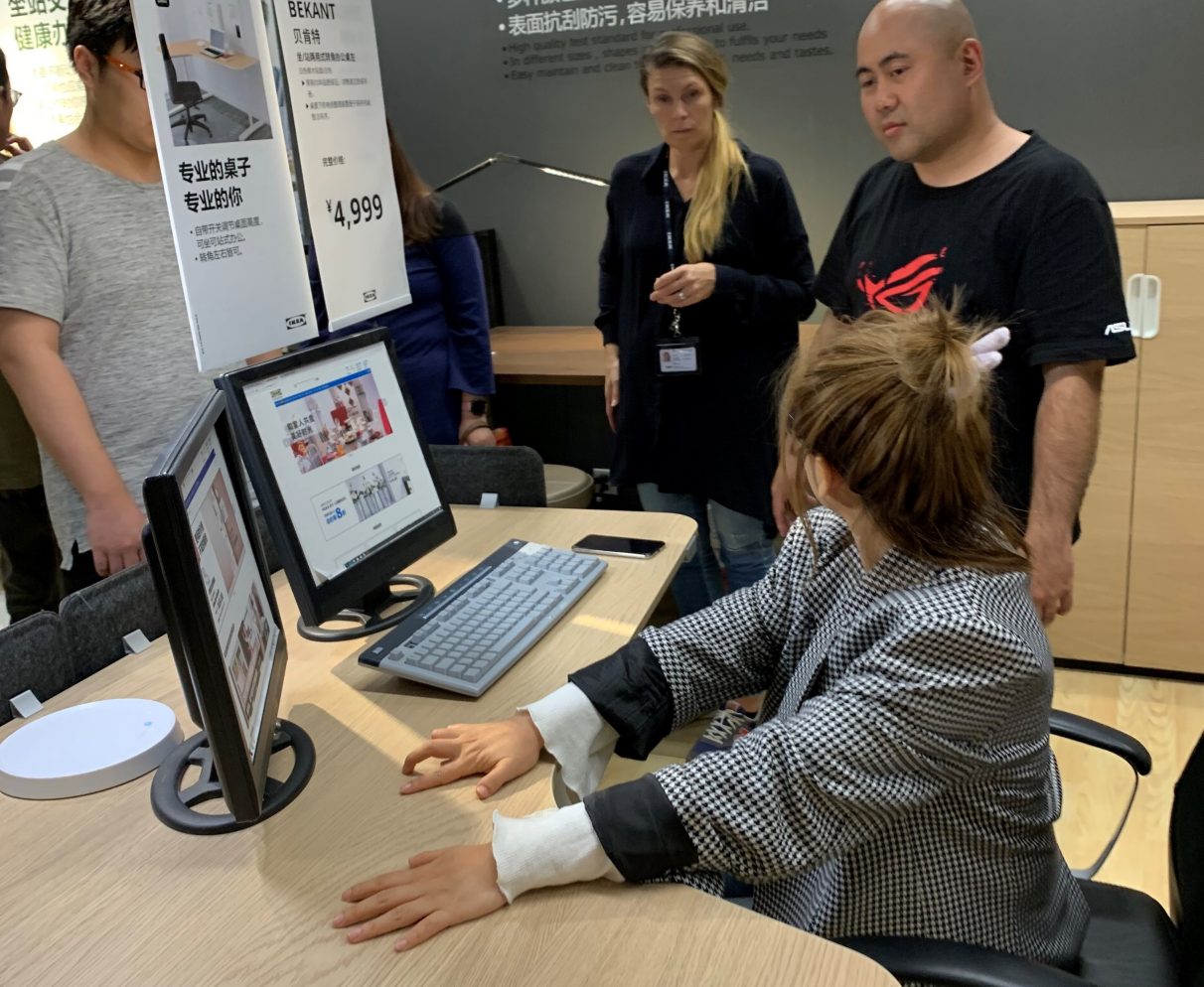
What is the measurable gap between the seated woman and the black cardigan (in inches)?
49.9

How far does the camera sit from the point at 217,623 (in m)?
1.02

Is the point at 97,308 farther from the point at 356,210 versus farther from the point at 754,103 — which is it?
the point at 754,103

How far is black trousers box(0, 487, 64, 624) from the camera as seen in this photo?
2377mm

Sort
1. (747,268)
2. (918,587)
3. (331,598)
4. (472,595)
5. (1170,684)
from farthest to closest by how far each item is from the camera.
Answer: (1170,684), (747,268), (472,595), (331,598), (918,587)

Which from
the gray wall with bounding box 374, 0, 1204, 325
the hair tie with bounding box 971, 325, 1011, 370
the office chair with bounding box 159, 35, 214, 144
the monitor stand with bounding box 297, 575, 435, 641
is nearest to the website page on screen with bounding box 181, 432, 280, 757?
the monitor stand with bounding box 297, 575, 435, 641

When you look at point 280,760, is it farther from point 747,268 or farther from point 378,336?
point 747,268

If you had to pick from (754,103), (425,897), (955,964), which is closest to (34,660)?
(425,897)

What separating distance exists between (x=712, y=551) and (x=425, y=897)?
193cm

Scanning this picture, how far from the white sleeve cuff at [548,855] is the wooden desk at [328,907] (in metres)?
0.02

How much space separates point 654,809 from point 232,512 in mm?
595

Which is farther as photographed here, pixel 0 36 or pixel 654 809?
pixel 0 36

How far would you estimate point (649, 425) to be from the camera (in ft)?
8.67

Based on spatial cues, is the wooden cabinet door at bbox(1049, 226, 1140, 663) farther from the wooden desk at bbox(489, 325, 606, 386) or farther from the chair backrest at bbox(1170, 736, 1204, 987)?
the chair backrest at bbox(1170, 736, 1204, 987)

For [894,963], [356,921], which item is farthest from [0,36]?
[894,963]
